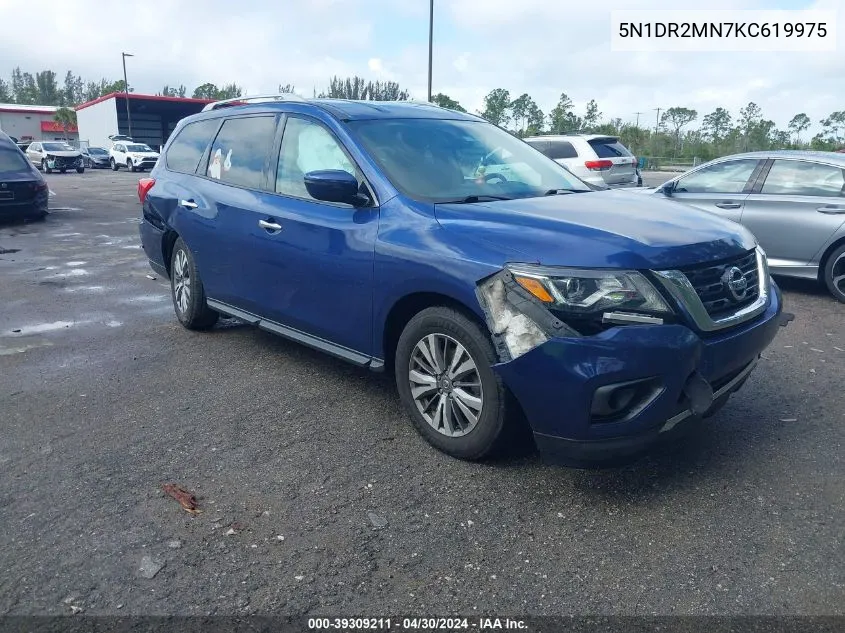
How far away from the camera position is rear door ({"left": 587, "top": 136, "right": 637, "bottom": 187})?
44.1 feet

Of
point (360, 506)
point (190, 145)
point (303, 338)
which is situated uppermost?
point (190, 145)

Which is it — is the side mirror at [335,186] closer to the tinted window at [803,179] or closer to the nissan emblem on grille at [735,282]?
the nissan emblem on grille at [735,282]

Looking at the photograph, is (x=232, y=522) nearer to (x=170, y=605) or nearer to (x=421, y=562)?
(x=170, y=605)

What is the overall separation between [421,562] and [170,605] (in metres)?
0.94

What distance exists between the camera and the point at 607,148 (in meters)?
13.8

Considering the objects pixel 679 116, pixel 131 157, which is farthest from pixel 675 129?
pixel 131 157

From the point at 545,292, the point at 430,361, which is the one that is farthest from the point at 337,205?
the point at 545,292

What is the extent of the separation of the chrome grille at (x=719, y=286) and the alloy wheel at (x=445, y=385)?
108 centimetres

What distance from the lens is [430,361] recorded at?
3.61 m

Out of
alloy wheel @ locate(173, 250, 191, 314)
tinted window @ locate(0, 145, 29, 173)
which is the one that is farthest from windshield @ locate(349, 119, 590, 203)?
tinted window @ locate(0, 145, 29, 173)

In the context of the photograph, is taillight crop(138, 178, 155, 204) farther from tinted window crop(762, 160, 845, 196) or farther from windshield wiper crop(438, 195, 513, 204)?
tinted window crop(762, 160, 845, 196)

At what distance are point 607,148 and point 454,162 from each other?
408 inches

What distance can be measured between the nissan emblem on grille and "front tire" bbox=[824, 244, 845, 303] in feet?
15.2

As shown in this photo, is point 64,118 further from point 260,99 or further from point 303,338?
point 303,338
